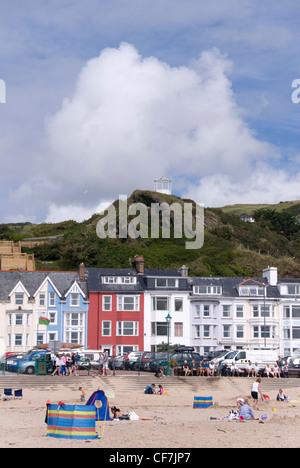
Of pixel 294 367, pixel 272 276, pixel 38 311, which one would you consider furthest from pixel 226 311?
pixel 38 311

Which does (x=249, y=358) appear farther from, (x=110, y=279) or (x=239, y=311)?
(x=110, y=279)

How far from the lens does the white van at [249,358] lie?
53.0 meters

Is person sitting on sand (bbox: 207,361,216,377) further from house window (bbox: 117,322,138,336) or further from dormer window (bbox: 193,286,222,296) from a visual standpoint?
dormer window (bbox: 193,286,222,296)

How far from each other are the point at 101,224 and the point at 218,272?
22.5 meters

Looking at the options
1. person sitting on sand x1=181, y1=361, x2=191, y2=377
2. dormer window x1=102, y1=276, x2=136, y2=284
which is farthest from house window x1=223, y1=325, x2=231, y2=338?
person sitting on sand x1=181, y1=361, x2=191, y2=377

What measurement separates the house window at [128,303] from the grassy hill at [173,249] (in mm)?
19991

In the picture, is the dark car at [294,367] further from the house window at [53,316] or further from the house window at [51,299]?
the house window at [51,299]

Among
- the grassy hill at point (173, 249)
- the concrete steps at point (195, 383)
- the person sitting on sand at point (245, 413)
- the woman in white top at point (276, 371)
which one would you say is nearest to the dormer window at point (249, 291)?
the grassy hill at point (173, 249)

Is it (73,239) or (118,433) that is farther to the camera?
(73,239)

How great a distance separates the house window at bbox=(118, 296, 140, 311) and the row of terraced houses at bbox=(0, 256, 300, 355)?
0.11 m

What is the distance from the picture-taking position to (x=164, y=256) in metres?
98.4

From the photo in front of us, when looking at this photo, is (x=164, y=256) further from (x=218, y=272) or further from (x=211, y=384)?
(x=211, y=384)
